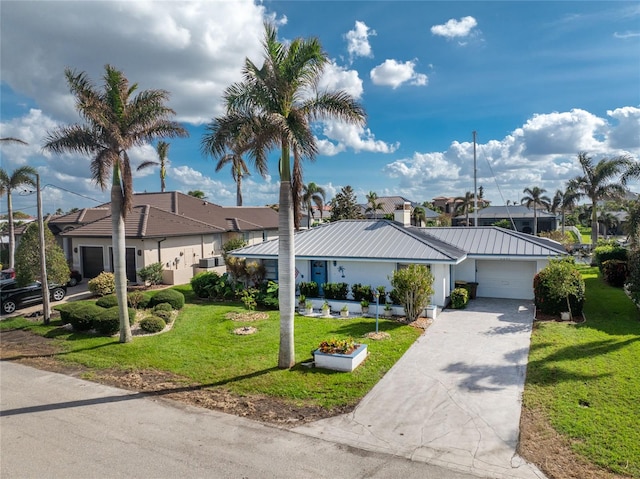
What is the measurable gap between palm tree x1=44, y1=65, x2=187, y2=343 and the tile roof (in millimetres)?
10801

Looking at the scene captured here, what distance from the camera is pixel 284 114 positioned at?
10.3 meters

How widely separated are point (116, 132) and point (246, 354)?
788cm

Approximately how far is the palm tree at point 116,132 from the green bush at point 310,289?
7956 mm

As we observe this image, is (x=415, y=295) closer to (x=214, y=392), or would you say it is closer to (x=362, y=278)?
(x=362, y=278)

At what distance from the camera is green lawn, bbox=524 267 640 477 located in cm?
712

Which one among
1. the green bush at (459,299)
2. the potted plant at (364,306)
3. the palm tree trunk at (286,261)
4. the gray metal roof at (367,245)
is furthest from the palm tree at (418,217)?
the palm tree trunk at (286,261)

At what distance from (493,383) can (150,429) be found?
25.9 ft

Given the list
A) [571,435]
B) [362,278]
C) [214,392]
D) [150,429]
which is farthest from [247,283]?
[571,435]

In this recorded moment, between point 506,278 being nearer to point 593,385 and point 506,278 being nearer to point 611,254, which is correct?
point 593,385

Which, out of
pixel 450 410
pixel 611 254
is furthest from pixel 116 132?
pixel 611 254

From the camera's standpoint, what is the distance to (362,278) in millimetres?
18547

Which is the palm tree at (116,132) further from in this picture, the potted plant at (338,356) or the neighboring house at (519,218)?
the neighboring house at (519,218)

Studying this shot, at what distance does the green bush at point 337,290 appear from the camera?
60.2 feet

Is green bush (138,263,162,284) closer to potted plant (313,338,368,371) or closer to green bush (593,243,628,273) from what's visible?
potted plant (313,338,368,371)
